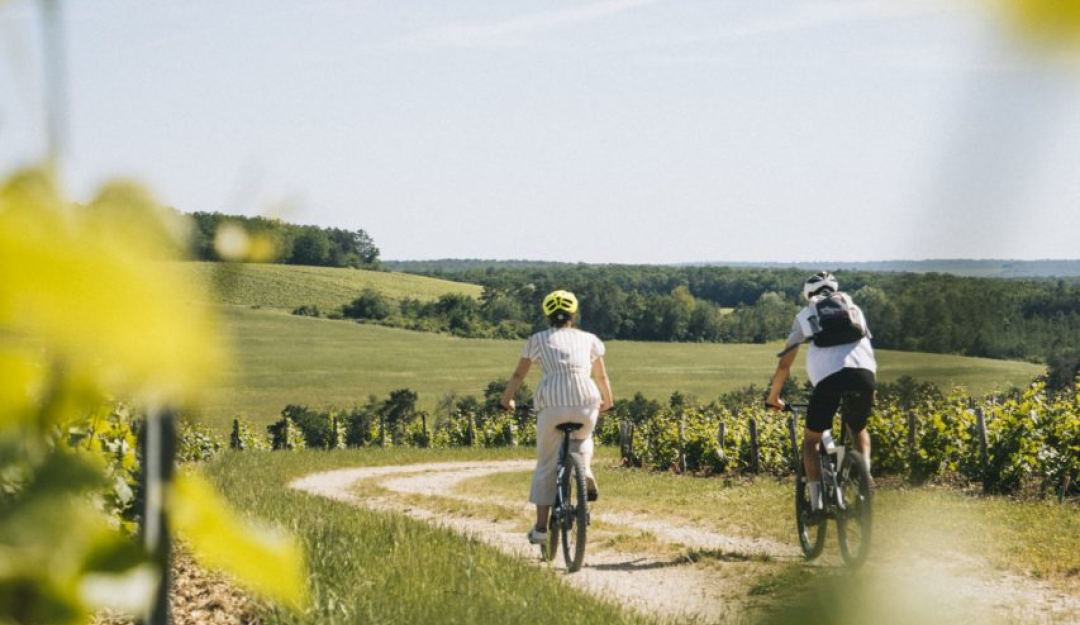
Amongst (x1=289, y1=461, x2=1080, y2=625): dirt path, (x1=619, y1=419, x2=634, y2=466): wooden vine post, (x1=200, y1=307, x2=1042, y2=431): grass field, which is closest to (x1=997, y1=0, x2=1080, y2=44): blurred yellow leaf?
(x1=289, y1=461, x2=1080, y2=625): dirt path

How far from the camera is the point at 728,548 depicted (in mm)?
8531

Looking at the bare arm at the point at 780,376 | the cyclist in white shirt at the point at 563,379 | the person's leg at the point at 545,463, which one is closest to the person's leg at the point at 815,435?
the bare arm at the point at 780,376

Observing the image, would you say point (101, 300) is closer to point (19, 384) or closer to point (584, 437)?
point (19, 384)

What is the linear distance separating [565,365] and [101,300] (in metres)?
6.23

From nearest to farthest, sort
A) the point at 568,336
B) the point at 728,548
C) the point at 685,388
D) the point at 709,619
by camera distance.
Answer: the point at 709,619 < the point at 568,336 < the point at 728,548 < the point at 685,388

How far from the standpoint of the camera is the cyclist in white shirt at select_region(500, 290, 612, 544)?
6473 millimetres

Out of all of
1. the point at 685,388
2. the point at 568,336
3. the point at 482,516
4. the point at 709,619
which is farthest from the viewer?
the point at 685,388

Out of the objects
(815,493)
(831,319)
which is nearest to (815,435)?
(815,493)

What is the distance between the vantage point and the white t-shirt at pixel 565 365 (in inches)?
255

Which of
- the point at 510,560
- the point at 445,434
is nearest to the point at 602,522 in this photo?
the point at 510,560

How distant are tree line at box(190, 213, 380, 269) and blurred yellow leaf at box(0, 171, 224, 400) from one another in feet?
0.24

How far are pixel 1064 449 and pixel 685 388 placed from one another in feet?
193

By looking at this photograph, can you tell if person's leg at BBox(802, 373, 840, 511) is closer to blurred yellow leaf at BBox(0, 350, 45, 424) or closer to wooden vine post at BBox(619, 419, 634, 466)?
blurred yellow leaf at BBox(0, 350, 45, 424)

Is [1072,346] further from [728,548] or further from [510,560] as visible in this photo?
[728,548]
